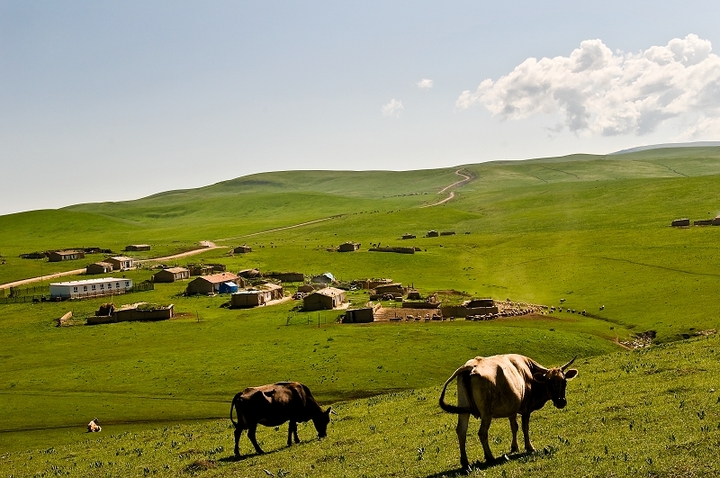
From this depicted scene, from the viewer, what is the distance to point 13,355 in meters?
70.6

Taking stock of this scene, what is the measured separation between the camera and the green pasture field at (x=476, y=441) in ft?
59.3

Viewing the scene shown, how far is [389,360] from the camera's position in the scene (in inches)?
2322

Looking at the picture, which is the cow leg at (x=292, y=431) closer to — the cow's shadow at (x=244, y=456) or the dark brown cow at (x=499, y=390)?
the cow's shadow at (x=244, y=456)

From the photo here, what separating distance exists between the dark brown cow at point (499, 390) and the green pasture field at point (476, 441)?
1.16 metres

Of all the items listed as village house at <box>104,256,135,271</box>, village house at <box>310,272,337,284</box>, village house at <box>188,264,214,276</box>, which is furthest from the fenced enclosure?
village house at <box>310,272,337,284</box>

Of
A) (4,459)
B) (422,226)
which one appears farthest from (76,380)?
(422,226)

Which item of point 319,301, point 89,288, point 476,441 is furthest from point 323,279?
point 476,441

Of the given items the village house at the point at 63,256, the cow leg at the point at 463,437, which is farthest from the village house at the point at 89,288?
the cow leg at the point at 463,437

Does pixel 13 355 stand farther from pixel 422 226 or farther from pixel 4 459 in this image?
pixel 422 226

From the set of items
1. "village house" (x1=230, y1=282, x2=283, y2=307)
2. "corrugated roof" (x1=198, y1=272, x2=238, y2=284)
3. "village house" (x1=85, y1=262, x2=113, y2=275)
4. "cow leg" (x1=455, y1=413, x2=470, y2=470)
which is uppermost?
"village house" (x1=85, y1=262, x2=113, y2=275)

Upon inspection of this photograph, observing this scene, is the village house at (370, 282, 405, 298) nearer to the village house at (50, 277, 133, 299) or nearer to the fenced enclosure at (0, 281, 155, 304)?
the fenced enclosure at (0, 281, 155, 304)

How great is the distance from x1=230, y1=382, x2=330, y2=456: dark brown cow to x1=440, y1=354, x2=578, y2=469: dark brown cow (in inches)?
351

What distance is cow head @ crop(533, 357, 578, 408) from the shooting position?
65.0ft

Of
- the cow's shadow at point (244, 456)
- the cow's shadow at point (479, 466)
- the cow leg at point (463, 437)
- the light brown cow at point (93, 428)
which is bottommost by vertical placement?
the light brown cow at point (93, 428)
